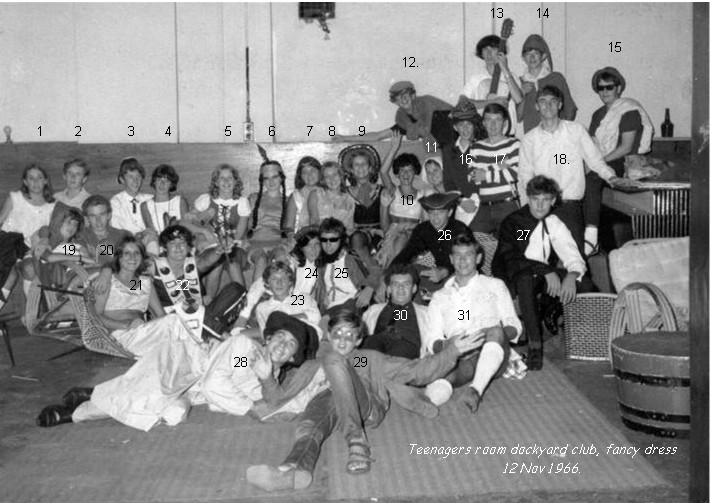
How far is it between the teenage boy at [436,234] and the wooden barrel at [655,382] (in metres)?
2.14

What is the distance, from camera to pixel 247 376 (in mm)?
5543

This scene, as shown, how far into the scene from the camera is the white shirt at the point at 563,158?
7.25m

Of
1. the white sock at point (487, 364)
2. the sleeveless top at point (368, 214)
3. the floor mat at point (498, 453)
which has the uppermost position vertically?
the sleeveless top at point (368, 214)

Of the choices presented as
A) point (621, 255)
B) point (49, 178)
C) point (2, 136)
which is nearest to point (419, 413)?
point (621, 255)

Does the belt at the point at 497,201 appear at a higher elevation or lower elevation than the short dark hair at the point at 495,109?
lower

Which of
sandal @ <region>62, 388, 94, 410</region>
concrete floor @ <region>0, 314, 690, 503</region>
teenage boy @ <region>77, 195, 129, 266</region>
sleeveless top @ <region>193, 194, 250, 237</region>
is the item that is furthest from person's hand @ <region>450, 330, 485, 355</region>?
teenage boy @ <region>77, 195, 129, 266</region>

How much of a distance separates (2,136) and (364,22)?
11.2 feet

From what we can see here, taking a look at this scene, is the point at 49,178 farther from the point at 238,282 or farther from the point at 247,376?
the point at 247,376

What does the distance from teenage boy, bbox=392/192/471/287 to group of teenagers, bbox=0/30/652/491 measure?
0.01 metres

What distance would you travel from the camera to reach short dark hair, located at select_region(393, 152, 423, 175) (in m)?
7.89

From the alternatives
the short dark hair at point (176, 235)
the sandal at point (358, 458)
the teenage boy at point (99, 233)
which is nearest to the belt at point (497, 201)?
the short dark hair at point (176, 235)

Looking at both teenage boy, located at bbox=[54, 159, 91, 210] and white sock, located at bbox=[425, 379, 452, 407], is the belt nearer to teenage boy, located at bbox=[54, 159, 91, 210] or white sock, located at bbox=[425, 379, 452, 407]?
white sock, located at bbox=[425, 379, 452, 407]

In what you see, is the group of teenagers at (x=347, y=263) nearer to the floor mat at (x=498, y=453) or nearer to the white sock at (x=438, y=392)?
the white sock at (x=438, y=392)

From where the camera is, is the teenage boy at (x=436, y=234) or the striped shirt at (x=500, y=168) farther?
the striped shirt at (x=500, y=168)
